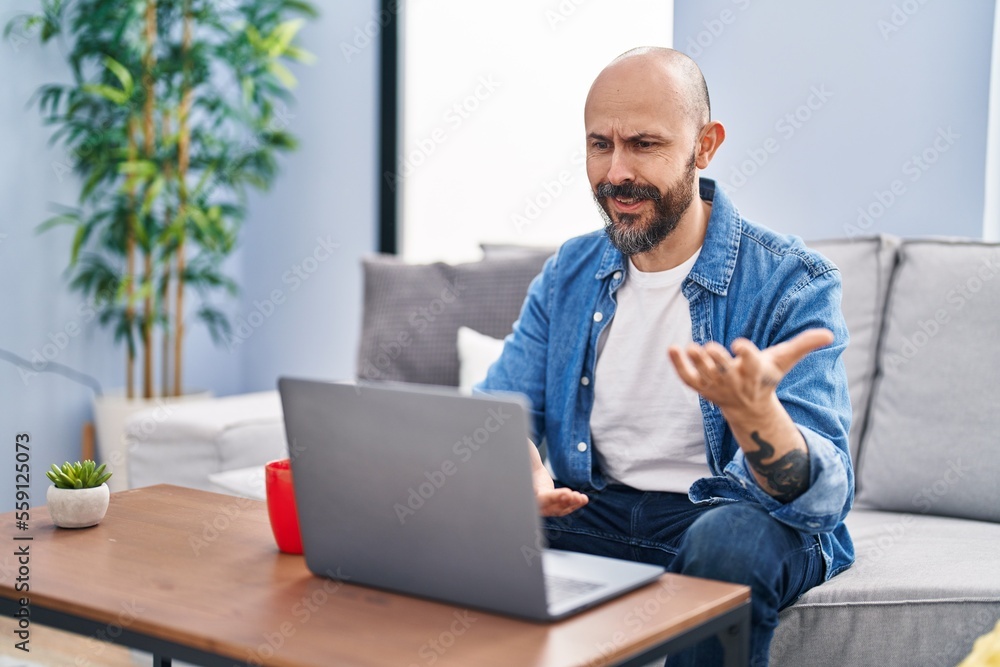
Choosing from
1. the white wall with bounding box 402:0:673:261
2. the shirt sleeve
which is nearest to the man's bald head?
the shirt sleeve

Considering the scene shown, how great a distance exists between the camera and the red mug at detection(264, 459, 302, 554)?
123cm

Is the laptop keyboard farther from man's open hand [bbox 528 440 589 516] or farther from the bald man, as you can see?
the bald man

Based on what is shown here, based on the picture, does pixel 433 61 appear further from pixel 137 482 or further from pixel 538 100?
pixel 137 482

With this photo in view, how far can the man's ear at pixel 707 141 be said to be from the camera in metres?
1.66

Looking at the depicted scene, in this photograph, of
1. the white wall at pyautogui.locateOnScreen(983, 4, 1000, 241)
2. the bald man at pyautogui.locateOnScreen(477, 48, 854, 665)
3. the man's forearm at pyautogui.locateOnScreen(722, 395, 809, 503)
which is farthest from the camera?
the white wall at pyautogui.locateOnScreen(983, 4, 1000, 241)

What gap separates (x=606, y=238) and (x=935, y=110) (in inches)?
35.6

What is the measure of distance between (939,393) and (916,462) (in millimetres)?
130

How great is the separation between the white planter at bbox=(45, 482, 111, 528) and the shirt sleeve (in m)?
0.79

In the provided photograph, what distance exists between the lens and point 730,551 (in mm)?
1271

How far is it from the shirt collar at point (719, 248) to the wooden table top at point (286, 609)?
0.57 m

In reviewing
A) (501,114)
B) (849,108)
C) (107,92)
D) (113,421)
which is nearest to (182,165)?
(107,92)

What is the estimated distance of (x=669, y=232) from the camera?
164 centimetres

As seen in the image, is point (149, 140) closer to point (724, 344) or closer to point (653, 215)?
point (653, 215)

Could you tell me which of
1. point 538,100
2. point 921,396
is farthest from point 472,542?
point 538,100
